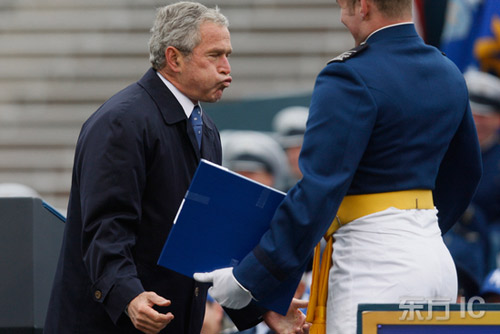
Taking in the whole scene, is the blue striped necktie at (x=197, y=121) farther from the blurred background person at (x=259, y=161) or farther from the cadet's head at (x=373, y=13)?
the blurred background person at (x=259, y=161)

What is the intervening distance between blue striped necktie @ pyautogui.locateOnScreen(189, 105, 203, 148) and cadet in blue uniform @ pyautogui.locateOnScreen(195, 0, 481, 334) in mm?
600

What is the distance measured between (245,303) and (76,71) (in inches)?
462

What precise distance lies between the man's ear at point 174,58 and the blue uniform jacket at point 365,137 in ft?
2.02

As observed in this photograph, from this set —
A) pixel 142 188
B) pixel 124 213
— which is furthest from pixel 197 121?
pixel 124 213

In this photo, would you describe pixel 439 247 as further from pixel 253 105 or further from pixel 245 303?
pixel 253 105

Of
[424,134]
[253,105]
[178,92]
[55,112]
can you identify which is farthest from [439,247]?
[55,112]

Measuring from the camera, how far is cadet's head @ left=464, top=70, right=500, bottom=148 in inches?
285

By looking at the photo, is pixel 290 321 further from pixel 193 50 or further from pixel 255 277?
pixel 193 50

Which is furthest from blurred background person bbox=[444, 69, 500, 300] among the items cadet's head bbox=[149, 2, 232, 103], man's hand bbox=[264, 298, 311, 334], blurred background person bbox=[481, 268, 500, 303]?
cadet's head bbox=[149, 2, 232, 103]

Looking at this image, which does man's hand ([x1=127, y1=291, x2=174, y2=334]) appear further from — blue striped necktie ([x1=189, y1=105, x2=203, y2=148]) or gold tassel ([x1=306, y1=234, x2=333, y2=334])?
blue striped necktie ([x1=189, y1=105, x2=203, y2=148])

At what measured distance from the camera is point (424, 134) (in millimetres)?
3549

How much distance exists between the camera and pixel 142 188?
3727 mm

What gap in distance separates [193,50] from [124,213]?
0.68 m

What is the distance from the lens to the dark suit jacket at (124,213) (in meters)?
3.60
